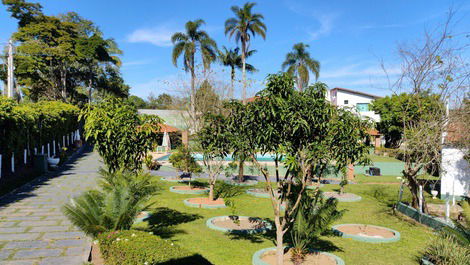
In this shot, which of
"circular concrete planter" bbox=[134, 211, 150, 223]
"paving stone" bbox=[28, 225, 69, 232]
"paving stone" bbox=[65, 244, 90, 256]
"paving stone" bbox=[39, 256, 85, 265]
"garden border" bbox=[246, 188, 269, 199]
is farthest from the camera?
"garden border" bbox=[246, 188, 269, 199]

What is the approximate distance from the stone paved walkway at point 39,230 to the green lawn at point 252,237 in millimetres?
2510

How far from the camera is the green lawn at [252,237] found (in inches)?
339

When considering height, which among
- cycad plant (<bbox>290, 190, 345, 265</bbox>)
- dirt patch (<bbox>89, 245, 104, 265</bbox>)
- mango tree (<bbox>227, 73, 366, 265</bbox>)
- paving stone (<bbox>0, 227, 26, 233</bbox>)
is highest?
mango tree (<bbox>227, 73, 366, 265</bbox>)

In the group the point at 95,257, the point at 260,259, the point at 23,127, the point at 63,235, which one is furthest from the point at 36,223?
the point at 23,127

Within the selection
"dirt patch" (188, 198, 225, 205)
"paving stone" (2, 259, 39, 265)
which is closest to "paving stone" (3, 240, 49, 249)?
"paving stone" (2, 259, 39, 265)

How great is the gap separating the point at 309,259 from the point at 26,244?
6.66 meters

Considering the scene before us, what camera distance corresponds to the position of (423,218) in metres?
12.0

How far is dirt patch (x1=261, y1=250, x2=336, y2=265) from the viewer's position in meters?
7.95

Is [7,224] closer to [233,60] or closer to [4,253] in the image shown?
[4,253]

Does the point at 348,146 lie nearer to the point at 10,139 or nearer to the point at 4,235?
the point at 4,235

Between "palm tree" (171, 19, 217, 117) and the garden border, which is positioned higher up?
"palm tree" (171, 19, 217, 117)

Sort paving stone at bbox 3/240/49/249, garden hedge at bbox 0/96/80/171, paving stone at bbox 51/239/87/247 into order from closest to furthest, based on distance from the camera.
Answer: paving stone at bbox 3/240/49/249
paving stone at bbox 51/239/87/247
garden hedge at bbox 0/96/80/171

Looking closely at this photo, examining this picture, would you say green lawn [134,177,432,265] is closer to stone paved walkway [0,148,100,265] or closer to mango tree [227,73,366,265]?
stone paved walkway [0,148,100,265]

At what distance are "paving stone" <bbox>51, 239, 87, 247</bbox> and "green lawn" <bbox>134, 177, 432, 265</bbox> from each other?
90.1 inches
